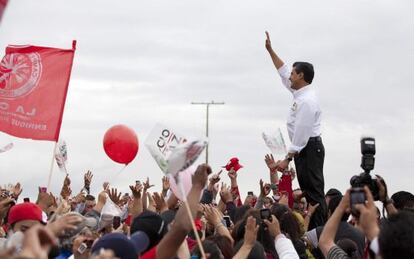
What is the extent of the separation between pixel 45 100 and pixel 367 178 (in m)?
6.50

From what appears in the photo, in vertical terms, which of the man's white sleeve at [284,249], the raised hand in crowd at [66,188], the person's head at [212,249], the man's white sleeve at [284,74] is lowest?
the raised hand in crowd at [66,188]

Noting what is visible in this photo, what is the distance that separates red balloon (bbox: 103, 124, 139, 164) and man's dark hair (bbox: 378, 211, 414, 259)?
6465mm

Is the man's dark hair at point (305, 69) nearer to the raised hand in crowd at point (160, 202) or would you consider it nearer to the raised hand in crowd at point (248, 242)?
the raised hand in crowd at point (160, 202)

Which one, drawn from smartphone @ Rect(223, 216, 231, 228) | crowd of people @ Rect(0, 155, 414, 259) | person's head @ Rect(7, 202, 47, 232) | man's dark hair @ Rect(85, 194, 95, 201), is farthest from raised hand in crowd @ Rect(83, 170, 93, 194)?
person's head @ Rect(7, 202, 47, 232)

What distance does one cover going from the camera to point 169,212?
8.02 meters

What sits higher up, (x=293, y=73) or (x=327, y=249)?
(x=293, y=73)

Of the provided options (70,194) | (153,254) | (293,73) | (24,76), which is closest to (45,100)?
(24,76)

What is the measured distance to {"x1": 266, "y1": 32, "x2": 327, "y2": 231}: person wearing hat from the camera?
9312mm

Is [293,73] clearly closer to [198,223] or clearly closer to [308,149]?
[308,149]

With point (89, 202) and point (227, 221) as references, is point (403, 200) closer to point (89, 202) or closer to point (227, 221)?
point (227, 221)

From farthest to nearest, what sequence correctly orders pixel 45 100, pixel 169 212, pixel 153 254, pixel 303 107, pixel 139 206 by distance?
pixel 45 100 < pixel 303 107 < pixel 139 206 < pixel 169 212 < pixel 153 254

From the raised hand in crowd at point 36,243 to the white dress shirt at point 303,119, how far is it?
5.94 m

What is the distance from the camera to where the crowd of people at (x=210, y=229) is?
13.8ft

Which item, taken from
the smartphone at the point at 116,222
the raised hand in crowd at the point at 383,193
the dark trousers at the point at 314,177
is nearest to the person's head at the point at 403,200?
the dark trousers at the point at 314,177
